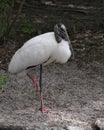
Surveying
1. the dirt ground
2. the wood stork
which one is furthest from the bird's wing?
the dirt ground

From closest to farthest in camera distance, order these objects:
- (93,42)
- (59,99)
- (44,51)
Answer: (44,51), (59,99), (93,42)

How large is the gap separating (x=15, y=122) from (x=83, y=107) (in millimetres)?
1107

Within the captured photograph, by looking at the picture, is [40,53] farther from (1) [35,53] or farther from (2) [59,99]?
(2) [59,99]

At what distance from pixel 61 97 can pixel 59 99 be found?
3.8 inches

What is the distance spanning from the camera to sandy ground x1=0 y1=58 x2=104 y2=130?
6.76 m

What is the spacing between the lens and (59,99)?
7.64 metres

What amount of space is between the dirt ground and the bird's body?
1.95ft

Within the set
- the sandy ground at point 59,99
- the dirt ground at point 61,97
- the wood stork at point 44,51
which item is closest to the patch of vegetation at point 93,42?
the dirt ground at point 61,97

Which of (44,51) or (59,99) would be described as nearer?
(44,51)

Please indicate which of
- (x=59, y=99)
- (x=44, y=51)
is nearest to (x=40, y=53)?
(x=44, y=51)

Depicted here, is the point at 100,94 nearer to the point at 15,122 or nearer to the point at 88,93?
the point at 88,93

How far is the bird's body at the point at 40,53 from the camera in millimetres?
6926

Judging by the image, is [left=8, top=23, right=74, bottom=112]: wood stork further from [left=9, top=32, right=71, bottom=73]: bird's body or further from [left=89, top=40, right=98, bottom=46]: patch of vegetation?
[left=89, top=40, right=98, bottom=46]: patch of vegetation

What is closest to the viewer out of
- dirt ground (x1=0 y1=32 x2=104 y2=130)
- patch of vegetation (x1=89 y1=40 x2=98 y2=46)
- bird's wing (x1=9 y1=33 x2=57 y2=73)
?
dirt ground (x1=0 y1=32 x2=104 y2=130)
